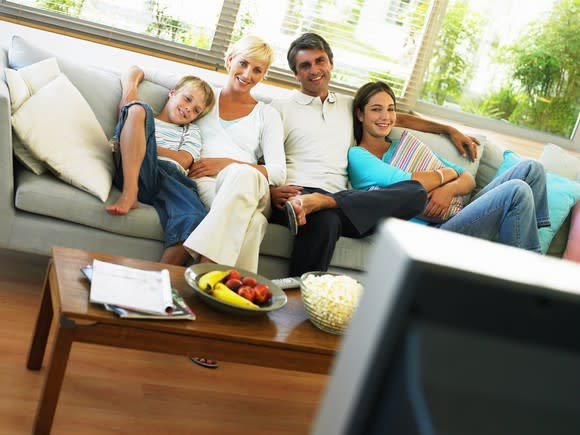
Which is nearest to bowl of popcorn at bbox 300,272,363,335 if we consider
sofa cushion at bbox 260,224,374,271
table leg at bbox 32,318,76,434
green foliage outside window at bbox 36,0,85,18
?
table leg at bbox 32,318,76,434

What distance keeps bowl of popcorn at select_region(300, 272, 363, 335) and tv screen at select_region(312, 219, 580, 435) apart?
1.63m

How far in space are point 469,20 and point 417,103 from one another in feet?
2.09

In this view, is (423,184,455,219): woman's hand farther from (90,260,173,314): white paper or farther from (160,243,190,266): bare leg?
(90,260,173,314): white paper

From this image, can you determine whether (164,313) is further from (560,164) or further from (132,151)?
(560,164)

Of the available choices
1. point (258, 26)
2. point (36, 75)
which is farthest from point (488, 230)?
point (36, 75)

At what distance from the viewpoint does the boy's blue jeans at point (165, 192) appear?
8.82 ft

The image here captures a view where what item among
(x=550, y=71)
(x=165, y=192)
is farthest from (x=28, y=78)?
(x=550, y=71)

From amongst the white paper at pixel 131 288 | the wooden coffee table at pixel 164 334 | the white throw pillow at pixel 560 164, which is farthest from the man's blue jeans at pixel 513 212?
the white paper at pixel 131 288

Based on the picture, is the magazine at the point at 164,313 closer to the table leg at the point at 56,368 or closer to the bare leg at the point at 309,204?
the table leg at the point at 56,368

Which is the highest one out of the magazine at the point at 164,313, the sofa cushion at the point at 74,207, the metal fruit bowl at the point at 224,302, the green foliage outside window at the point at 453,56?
the green foliage outside window at the point at 453,56

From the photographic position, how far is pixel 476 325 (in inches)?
10.4

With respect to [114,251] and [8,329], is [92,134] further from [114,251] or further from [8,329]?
[8,329]

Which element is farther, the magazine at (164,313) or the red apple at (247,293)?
the red apple at (247,293)

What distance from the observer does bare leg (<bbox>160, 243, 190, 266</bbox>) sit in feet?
8.82
